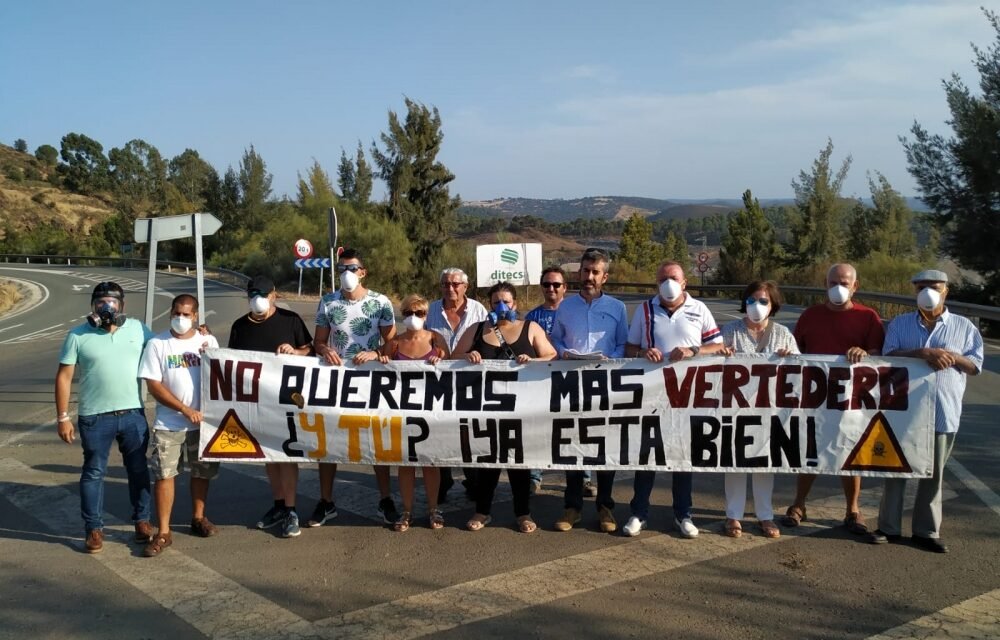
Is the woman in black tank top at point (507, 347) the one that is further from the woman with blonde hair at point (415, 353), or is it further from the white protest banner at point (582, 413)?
the woman with blonde hair at point (415, 353)

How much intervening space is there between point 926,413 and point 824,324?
3.06 ft

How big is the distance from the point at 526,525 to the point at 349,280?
2.34m

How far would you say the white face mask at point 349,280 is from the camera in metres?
6.21

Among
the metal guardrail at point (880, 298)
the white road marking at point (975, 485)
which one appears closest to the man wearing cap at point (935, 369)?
the white road marking at point (975, 485)

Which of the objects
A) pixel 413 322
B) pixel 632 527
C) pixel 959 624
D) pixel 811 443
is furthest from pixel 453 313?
pixel 959 624

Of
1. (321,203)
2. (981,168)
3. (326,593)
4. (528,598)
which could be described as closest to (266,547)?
(326,593)

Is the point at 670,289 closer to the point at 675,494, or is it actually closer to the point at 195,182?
the point at 675,494

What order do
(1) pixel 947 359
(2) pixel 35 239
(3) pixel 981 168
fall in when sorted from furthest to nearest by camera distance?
(2) pixel 35 239, (3) pixel 981 168, (1) pixel 947 359

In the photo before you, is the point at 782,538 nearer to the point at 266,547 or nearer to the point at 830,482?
the point at 830,482

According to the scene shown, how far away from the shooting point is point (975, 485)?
22.4 ft

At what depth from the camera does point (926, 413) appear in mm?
5645

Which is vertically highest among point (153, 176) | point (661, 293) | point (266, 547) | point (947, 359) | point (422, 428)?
point (153, 176)

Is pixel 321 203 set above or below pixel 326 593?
above

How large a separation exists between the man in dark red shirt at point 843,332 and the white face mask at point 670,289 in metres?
0.99
